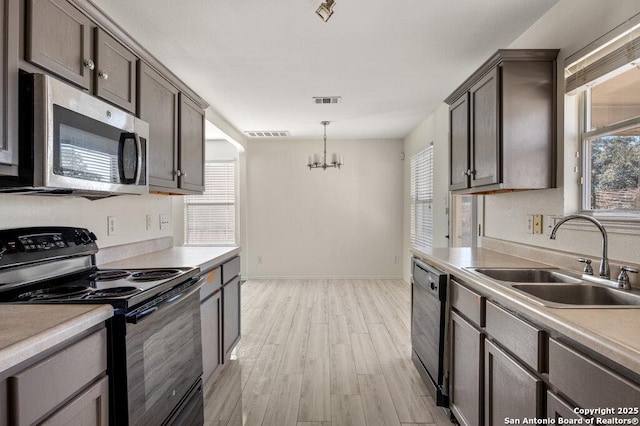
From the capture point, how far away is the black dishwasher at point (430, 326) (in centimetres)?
218

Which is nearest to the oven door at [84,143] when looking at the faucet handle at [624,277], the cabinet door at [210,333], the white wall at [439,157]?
the cabinet door at [210,333]

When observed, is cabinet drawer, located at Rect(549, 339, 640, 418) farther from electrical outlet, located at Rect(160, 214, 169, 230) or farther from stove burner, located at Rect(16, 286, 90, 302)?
electrical outlet, located at Rect(160, 214, 169, 230)

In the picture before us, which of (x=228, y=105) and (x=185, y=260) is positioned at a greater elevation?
(x=228, y=105)

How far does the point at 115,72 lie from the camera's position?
1.84 metres

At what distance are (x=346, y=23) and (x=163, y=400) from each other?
2.39 m

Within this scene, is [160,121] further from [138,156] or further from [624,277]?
[624,277]

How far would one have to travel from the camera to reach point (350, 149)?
6.37 m

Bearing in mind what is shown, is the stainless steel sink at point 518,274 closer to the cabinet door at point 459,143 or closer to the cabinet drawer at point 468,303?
the cabinet drawer at point 468,303

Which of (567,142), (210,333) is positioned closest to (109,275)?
(210,333)

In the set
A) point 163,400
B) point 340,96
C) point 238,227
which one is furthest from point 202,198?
point 163,400

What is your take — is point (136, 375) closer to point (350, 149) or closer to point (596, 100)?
point (596, 100)

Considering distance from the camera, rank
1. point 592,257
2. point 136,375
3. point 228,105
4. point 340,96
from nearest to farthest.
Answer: point 136,375, point 592,257, point 340,96, point 228,105

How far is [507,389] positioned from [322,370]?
64.0 inches

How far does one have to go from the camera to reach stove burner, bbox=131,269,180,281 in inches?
70.3
